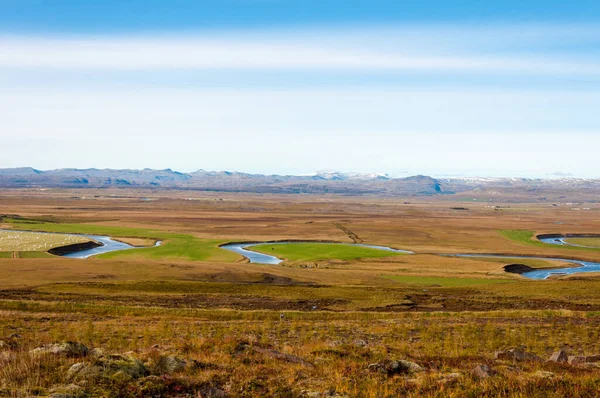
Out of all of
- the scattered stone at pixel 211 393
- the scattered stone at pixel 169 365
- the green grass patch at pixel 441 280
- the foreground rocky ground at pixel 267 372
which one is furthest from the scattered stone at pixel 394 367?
the green grass patch at pixel 441 280

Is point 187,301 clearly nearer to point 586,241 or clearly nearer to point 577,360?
point 577,360

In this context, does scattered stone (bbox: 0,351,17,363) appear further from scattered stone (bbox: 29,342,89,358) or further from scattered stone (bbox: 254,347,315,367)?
scattered stone (bbox: 254,347,315,367)

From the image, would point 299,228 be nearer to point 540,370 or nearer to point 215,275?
point 215,275

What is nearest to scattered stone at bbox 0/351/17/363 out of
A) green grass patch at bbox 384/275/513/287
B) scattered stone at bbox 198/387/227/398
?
scattered stone at bbox 198/387/227/398

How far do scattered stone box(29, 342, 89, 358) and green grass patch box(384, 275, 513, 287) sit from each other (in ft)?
139

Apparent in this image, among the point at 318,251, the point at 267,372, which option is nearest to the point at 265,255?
the point at 318,251

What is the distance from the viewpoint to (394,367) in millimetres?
12336

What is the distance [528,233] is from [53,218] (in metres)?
112

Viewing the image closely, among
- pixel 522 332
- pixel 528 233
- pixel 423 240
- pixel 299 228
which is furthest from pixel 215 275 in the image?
pixel 528 233

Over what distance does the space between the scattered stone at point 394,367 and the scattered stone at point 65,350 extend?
6941 mm

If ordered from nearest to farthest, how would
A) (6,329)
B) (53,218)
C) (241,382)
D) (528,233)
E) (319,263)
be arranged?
1. (241,382)
2. (6,329)
3. (319,263)
4. (528,233)
5. (53,218)

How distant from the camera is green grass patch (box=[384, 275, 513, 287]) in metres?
51.1

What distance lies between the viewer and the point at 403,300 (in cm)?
3844

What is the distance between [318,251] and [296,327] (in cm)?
5164
